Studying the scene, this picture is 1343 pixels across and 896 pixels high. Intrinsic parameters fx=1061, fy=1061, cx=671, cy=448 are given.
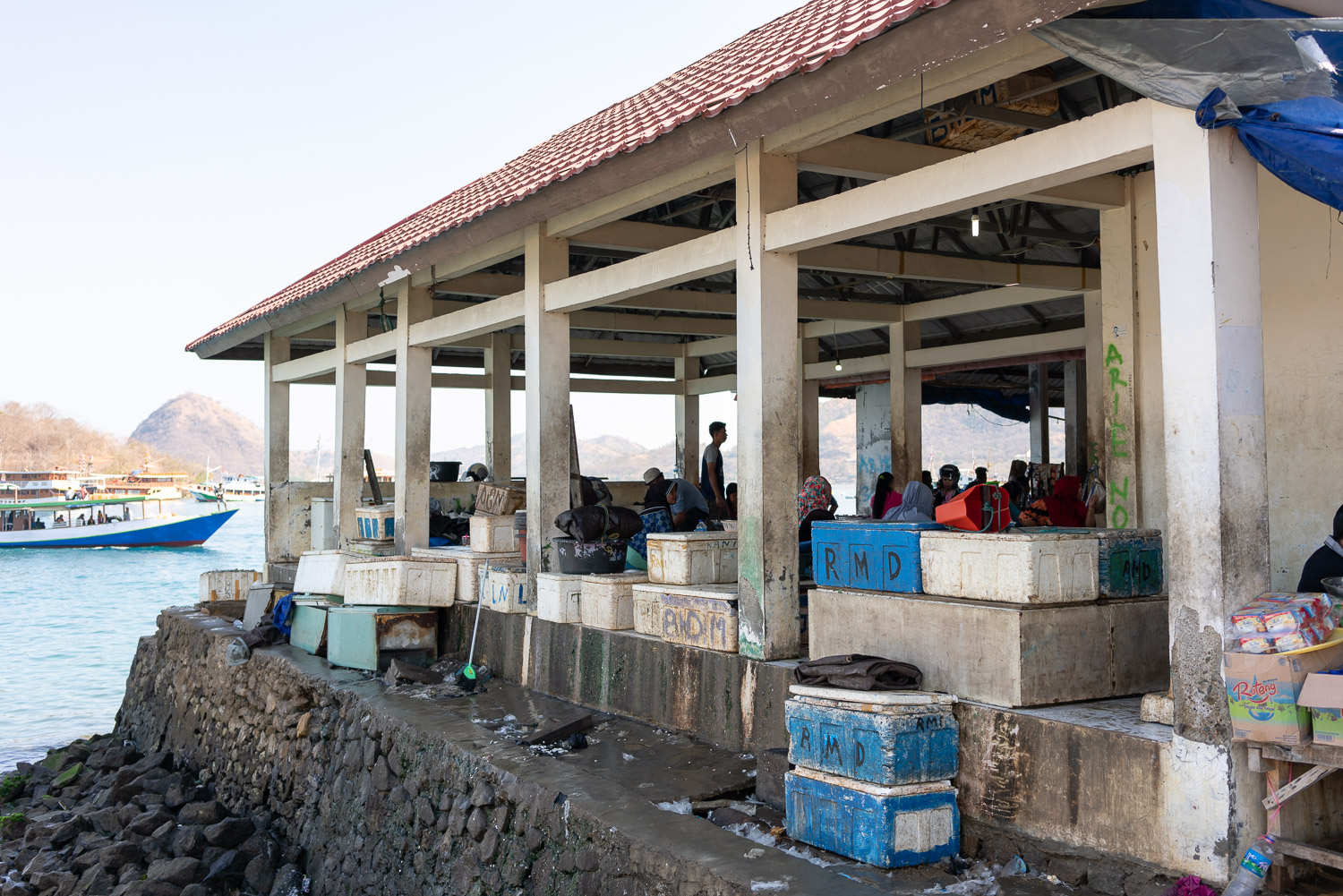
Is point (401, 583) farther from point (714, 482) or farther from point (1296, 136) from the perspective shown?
point (1296, 136)

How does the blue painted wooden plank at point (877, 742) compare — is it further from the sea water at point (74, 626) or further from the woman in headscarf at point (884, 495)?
the sea water at point (74, 626)

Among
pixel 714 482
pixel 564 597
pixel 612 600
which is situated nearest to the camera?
pixel 612 600

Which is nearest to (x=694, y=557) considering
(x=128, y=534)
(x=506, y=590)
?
(x=506, y=590)

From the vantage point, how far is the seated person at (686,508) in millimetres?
10312

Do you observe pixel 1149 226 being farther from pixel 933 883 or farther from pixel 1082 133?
pixel 933 883

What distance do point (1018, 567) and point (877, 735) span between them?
1123 mm

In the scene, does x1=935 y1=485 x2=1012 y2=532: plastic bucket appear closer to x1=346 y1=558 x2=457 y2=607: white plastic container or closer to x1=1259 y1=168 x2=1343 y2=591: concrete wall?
x1=1259 y1=168 x2=1343 y2=591: concrete wall

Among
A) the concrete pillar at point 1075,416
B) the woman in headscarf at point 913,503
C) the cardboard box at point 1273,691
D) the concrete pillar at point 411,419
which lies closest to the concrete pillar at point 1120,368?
the woman in headscarf at point 913,503

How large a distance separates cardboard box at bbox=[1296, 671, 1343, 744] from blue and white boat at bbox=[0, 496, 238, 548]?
6472 centimetres

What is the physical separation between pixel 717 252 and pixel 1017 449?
119548 mm

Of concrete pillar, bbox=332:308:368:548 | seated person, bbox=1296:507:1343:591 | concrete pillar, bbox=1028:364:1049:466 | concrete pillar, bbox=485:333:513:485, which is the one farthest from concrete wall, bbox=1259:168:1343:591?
concrete pillar, bbox=1028:364:1049:466

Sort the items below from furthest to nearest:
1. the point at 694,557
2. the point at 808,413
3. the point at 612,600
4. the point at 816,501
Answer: the point at 808,413 < the point at 816,501 < the point at 612,600 < the point at 694,557

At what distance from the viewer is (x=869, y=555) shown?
6238 millimetres

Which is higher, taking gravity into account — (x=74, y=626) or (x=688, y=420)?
(x=688, y=420)
